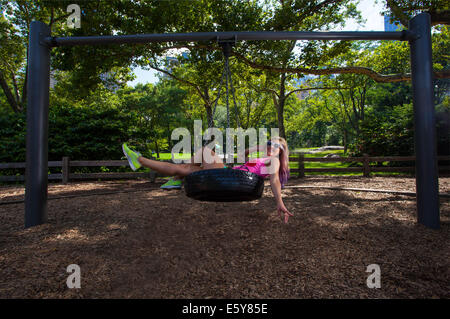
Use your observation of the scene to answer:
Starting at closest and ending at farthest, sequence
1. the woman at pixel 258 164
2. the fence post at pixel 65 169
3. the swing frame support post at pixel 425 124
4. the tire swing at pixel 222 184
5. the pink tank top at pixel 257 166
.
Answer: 1. the tire swing at pixel 222 184
2. the woman at pixel 258 164
3. the pink tank top at pixel 257 166
4. the swing frame support post at pixel 425 124
5. the fence post at pixel 65 169

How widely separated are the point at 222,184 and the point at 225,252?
2.71 feet

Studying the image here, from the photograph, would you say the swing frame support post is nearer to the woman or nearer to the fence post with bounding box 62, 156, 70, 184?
the woman

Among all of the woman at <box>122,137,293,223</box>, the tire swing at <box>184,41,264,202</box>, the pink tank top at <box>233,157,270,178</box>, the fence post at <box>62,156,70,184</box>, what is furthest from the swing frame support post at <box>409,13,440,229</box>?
the fence post at <box>62,156,70,184</box>

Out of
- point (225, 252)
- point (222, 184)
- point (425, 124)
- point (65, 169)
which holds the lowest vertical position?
point (225, 252)

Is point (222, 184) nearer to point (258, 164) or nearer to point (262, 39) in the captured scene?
point (258, 164)

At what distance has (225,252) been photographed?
2910mm

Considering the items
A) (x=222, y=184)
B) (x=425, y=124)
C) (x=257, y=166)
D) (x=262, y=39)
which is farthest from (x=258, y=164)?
(x=425, y=124)

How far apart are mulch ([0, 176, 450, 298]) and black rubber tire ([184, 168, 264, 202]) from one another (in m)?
0.67

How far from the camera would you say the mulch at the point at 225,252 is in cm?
216

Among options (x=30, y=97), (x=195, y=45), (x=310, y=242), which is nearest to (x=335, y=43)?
(x=195, y=45)

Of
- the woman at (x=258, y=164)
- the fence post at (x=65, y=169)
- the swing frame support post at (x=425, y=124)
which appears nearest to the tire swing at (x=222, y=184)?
the woman at (x=258, y=164)

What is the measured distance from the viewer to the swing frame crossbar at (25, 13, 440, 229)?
142 inches

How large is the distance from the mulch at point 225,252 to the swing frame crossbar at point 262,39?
1.39 ft

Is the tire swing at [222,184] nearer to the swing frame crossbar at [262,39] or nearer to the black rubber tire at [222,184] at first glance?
the black rubber tire at [222,184]
